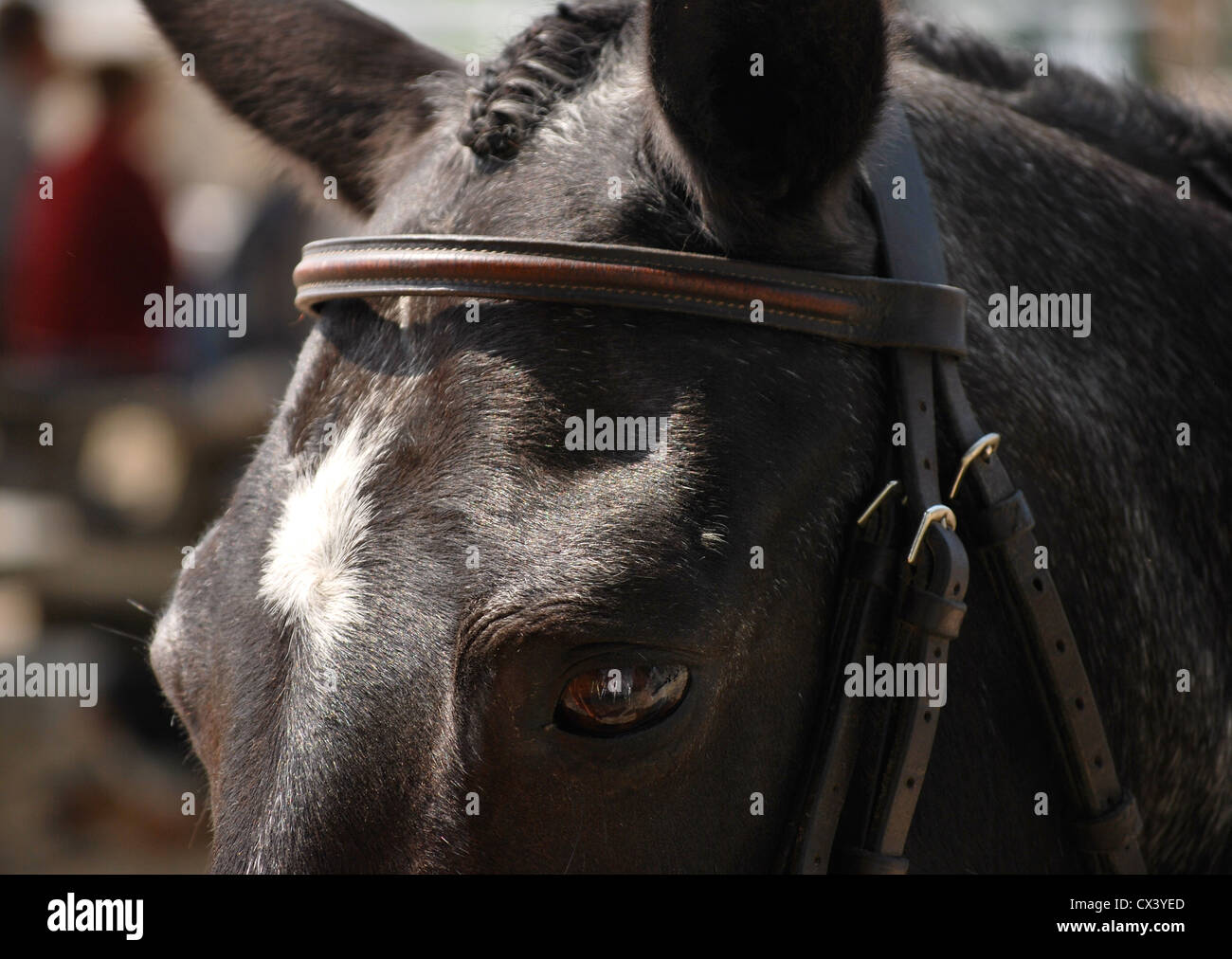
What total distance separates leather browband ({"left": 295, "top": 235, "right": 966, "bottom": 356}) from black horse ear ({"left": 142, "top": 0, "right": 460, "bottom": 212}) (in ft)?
2.58

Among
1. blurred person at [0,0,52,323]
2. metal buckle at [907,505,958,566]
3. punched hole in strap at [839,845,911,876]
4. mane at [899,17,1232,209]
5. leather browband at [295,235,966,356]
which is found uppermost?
blurred person at [0,0,52,323]

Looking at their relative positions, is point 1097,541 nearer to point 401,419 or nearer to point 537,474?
point 537,474

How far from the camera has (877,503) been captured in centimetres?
188

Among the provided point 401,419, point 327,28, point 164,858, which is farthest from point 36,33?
point 401,419

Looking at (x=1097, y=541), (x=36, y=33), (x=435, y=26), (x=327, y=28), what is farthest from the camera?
(x=435, y=26)

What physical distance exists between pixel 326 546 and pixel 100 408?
21.9 ft

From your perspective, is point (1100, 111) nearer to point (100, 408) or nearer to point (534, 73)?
point (534, 73)

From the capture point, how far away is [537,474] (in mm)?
1803

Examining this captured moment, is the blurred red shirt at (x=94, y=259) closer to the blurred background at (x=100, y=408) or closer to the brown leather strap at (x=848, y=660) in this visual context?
the blurred background at (x=100, y=408)

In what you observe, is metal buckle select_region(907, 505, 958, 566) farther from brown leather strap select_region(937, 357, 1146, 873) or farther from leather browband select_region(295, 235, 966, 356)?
leather browband select_region(295, 235, 966, 356)

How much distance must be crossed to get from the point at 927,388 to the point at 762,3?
22.9 inches

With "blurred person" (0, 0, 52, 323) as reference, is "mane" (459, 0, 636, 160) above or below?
below

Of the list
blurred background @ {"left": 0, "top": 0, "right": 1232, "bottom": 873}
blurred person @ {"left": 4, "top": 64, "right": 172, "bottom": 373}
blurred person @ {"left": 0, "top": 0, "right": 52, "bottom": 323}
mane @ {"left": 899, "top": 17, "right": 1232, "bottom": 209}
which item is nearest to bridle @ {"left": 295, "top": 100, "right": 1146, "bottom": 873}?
mane @ {"left": 899, "top": 17, "right": 1232, "bottom": 209}

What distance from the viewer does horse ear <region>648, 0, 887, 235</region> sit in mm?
1795
